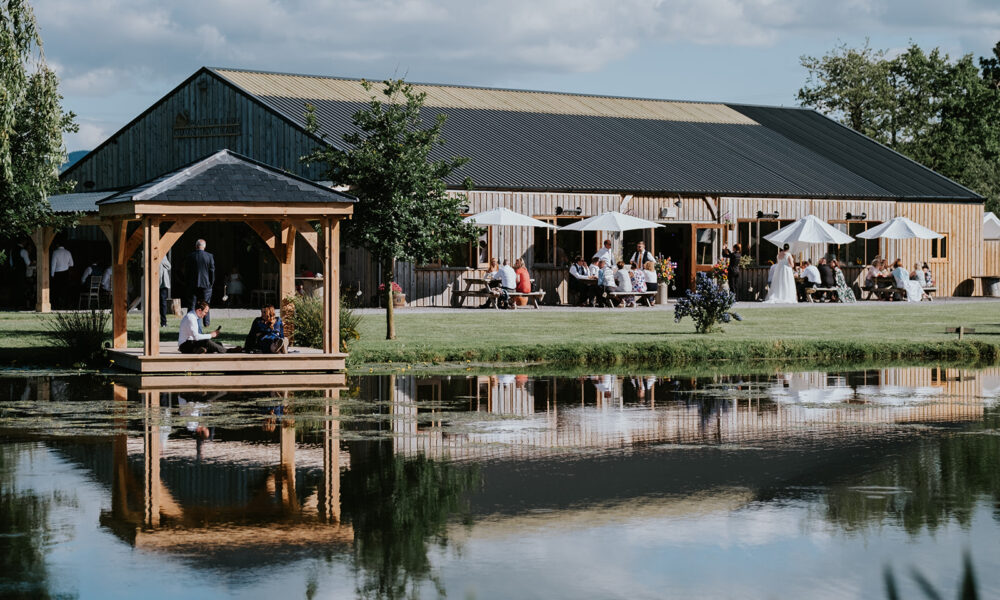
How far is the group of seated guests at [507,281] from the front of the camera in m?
33.6

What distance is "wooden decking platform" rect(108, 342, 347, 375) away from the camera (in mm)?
17750

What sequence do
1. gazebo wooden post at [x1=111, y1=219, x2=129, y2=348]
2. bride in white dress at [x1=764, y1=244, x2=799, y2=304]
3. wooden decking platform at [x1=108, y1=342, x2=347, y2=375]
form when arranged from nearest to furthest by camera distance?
wooden decking platform at [x1=108, y1=342, x2=347, y2=375] → gazebo wooden post at [x1=111, y1=219, x2=129, y2=348] → bride in white dress at [x1=764, y1=244, x2=799, y2=304]

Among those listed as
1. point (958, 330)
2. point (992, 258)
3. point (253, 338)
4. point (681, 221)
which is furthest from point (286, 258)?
point (992, 258)

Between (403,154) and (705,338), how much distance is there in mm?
5854

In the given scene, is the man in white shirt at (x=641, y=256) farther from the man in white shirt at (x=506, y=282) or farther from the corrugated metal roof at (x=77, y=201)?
the corrugated metal roof at (x=77, y=201)

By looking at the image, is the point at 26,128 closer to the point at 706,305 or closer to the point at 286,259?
the point at 286,259

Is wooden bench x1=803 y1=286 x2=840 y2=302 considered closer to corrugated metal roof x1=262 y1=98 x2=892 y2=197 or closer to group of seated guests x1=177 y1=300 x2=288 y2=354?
corrugated metal roof x1=262 y1=98 x2=892 y2=197

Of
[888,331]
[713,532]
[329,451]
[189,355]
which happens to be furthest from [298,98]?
[713,532]

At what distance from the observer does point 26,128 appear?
2417cm

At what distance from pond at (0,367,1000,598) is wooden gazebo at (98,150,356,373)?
6.87 feet

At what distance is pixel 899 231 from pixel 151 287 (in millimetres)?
→ 28150

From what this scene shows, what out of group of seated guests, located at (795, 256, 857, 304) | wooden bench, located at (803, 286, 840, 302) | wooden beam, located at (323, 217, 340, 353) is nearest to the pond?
wooden beam, located at (323, 217, 340, 353)

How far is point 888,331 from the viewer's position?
1006 inches

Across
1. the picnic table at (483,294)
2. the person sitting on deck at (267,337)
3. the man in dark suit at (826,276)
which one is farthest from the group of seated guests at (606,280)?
the person sitting on deck at (267,337)
